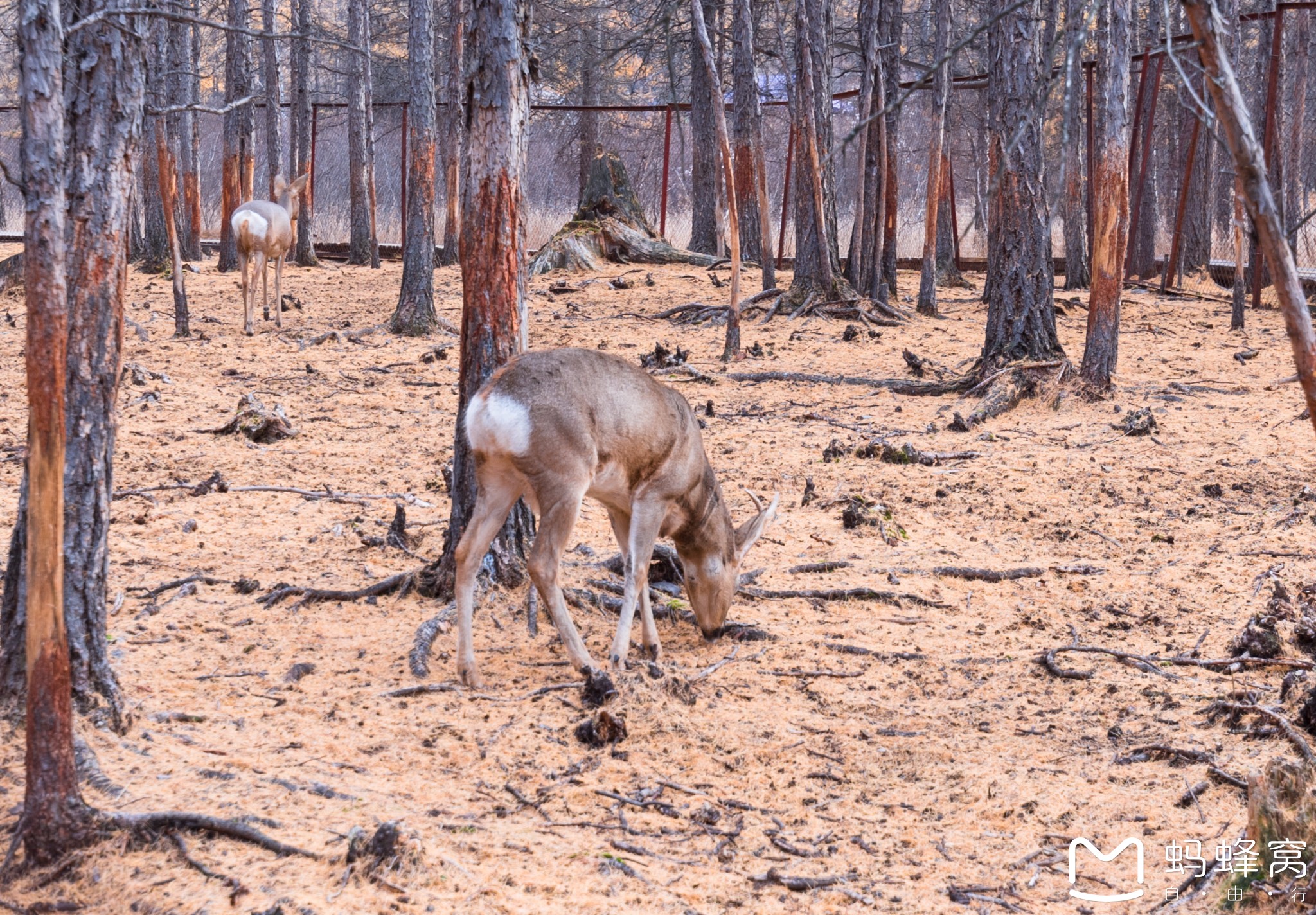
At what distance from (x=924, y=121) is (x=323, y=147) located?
19630mm

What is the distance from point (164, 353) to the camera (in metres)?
13.6

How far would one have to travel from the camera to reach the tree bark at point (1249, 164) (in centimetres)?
282

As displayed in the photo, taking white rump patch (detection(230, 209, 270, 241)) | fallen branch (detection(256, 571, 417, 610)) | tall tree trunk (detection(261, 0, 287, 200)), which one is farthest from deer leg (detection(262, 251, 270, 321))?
fallen branch (detection(256, 571, 417, 610))

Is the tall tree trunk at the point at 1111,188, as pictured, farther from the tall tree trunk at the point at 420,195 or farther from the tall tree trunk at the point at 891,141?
the tall tree trunk at the point at 420,195

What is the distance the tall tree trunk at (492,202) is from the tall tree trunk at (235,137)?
14080 mm

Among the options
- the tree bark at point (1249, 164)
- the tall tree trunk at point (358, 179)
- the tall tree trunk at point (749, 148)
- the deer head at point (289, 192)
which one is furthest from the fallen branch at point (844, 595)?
the tall tree trunk at point (358, 179)

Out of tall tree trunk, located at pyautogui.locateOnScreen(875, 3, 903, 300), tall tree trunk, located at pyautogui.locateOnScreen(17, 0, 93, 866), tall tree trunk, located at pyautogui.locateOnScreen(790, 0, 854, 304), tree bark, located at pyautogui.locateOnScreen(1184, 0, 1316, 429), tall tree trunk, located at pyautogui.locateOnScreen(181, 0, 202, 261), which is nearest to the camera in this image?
tree bark, located at pyautogui.locateOnScreen(1184, 0, 1316, 429)

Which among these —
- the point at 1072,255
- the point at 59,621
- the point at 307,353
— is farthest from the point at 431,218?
the point at 59,621

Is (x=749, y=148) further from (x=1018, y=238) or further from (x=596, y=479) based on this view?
(x=596, y=479)

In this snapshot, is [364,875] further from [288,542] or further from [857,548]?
[857,548]

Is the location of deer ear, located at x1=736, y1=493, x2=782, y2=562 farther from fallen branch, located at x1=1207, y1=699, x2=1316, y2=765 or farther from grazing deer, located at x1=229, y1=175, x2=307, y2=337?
grazing deer, located at x1=229, y1=175, x2=307, y2=337

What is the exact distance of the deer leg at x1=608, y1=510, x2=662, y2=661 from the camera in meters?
6.30

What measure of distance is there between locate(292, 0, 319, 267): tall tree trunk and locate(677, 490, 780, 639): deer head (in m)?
17.2

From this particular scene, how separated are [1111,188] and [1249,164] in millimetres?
8371
